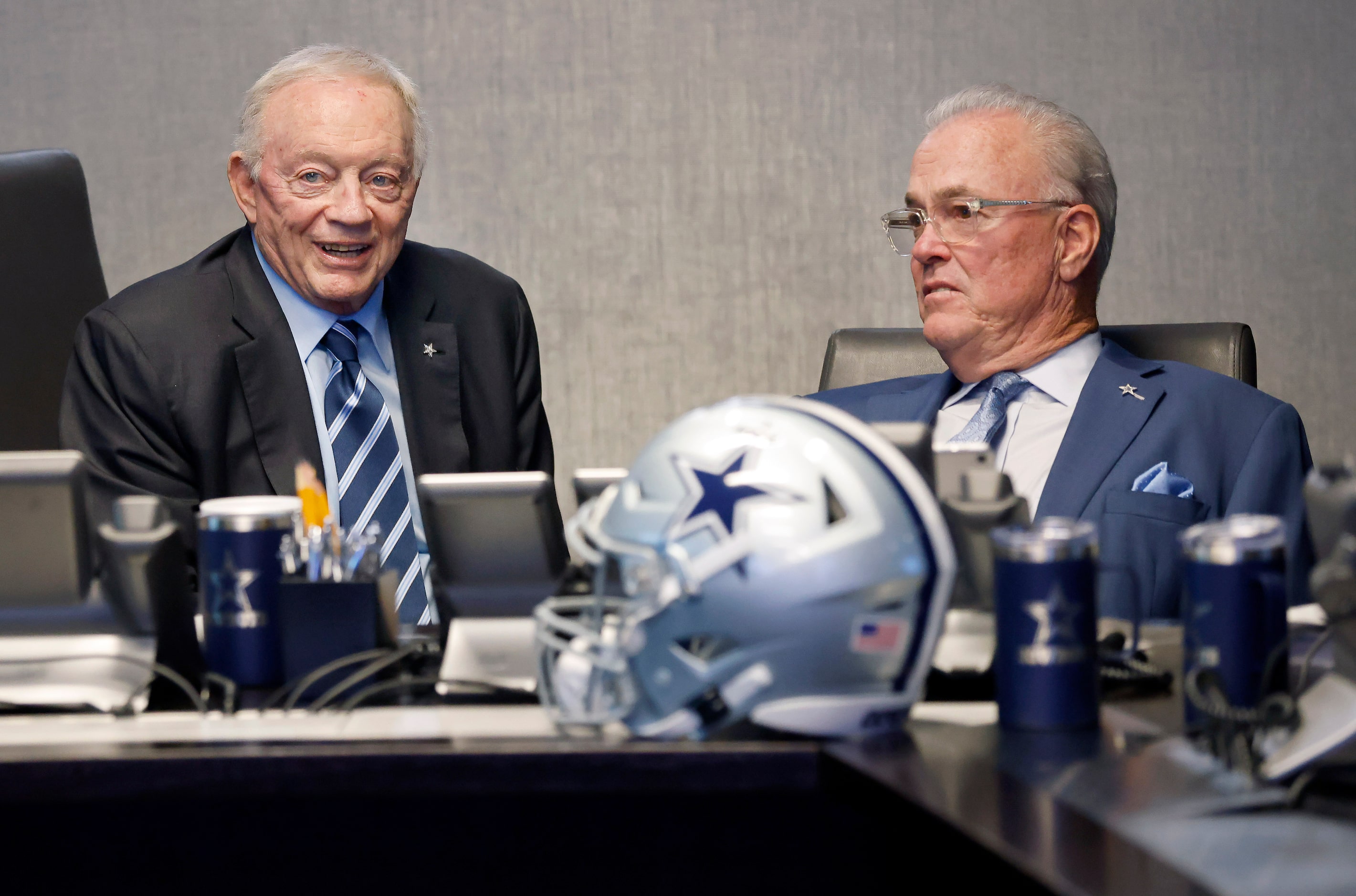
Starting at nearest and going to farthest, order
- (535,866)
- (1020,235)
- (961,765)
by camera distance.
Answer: (961,765) → (535,866) → (1020,235)

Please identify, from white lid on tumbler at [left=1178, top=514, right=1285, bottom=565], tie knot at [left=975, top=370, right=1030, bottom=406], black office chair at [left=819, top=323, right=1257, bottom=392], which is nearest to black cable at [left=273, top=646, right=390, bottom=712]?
white lid on tumbler at [left=1178, top=514, right=1285, bottom=565]

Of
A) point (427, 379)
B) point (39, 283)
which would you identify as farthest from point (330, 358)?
point (39, 283)

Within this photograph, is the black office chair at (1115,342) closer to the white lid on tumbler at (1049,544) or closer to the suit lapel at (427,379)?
the suit lapel at (427,379)

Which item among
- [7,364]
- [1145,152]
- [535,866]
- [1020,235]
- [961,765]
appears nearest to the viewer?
[961,765]

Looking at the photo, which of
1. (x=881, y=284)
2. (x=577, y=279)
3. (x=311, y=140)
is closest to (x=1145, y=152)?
(x=881, y=284)

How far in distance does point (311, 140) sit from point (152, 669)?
1219 mm

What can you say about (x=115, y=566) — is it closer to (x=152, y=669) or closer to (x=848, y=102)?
(x=152, y=669)

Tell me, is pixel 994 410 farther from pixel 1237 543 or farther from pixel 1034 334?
pixel 1237 543

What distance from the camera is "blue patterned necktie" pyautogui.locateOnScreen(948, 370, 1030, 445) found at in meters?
1.98

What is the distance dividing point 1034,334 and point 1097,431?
25cm

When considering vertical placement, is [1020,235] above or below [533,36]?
below

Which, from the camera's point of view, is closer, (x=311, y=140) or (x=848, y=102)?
(x=311, y=140)

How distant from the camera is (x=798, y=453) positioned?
982mm

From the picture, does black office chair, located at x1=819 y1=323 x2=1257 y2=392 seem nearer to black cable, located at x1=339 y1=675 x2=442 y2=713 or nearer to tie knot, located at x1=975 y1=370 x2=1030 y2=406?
tie knot, located at x1=975 y1=370 x2=1030 y2=406
